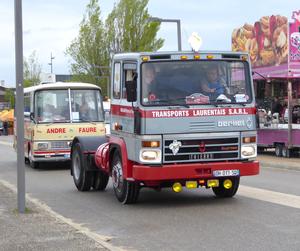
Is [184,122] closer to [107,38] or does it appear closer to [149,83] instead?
[149,83]

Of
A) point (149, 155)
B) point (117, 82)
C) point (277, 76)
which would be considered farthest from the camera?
point (277, 76)

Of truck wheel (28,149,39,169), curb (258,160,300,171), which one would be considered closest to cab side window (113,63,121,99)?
curb (258,160,300,171)

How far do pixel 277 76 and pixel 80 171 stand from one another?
12009mm

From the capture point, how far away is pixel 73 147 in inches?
554

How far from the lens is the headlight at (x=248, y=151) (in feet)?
34.7

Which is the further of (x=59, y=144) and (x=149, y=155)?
(x=59, y=144)

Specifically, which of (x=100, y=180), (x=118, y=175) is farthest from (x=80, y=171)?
(x=118, y=175)

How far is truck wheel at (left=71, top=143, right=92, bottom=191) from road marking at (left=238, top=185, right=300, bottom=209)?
3.22 m

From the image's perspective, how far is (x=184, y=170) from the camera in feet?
33.4

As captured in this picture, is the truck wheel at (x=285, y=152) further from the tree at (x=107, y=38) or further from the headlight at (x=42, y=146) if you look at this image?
the tree at (x=107, y=38)

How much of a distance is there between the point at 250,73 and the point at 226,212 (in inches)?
95.8

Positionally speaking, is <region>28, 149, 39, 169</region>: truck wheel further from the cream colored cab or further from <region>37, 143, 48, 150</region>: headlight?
<region>37, 143, 48, 150</region>: headlight

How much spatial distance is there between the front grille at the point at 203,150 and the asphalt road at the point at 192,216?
0.86 m

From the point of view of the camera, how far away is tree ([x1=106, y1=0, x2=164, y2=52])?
46.5 meters
